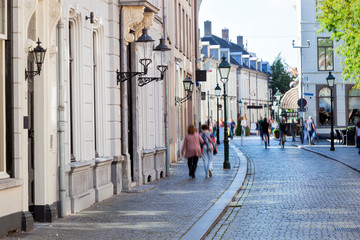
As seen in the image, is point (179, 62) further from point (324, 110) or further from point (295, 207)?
point (324, 110)

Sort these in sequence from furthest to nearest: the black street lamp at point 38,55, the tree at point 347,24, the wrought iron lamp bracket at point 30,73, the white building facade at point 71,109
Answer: the tree at point 347,24 < the black street lamp at point 38,55 < the wrought iron lamp bracket at point 30,73 < the white building facade at point 71,109

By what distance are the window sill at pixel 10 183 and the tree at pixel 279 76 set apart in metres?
111

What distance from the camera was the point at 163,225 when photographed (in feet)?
36.6

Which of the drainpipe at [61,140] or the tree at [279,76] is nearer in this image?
the drainpipe at [61,140]

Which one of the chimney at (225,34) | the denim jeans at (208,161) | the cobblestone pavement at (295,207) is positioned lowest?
the cobblestone pavement at (295,207)

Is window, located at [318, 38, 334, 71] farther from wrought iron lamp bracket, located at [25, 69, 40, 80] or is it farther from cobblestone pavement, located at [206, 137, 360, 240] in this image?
wrought iron lamp bracket, located at [25, 69, 40, 80]

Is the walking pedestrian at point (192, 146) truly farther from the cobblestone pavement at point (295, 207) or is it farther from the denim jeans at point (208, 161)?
the cobblestone pavement at point (295, 207)

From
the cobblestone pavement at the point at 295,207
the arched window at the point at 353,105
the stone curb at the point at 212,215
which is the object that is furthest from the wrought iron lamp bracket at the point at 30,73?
the arched window at the point at 353,105

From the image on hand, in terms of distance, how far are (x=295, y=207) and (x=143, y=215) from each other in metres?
2.89

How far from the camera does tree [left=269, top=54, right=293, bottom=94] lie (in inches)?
4727

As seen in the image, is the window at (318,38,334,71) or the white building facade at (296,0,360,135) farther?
the window at (318,38,334,71)

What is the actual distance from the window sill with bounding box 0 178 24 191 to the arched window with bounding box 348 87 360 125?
48.6m

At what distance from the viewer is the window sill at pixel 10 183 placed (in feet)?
32.7

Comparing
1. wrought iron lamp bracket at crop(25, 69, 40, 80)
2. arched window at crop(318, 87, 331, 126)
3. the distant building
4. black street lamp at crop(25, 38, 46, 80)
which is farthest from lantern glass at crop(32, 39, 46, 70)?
the distant building
